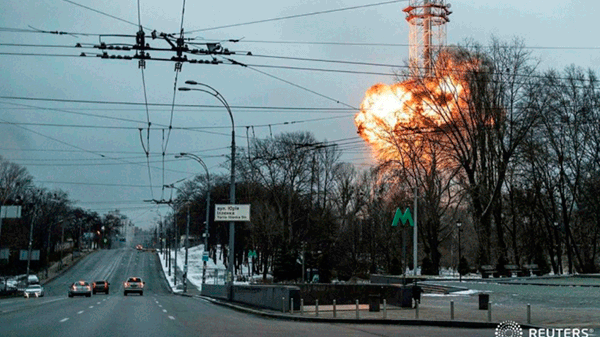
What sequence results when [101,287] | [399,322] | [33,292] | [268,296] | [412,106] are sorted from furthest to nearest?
[101,287] → [33,292] → [412,106] → [268,296] → [399,322]

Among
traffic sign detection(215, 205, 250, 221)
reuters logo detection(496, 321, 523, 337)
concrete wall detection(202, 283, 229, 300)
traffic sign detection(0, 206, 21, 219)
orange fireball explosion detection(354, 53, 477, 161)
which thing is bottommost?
concrete wall detection(202, 283, 229, 300)

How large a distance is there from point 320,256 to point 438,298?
1193 inches

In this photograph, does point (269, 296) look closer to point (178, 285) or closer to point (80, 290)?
point (80, 290)

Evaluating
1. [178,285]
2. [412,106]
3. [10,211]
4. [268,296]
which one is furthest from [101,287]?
[268,296]

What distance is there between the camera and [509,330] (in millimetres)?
20141

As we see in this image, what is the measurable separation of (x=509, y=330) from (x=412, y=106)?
3982 cm

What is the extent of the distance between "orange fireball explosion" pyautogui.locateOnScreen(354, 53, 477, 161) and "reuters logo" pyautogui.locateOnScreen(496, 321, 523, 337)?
36.6 metres

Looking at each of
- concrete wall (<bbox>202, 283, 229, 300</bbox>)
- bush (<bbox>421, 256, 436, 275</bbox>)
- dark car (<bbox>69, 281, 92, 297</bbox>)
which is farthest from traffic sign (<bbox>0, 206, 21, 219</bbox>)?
bush (<bbox>421, 256, 436, 275</bbox>)

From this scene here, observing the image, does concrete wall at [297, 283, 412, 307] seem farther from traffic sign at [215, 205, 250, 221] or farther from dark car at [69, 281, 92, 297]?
dark car at [69, 281, 92, 297]

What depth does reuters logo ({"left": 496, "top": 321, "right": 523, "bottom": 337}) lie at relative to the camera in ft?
63.7

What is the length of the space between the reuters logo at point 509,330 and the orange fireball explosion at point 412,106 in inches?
1441

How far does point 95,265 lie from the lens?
4835 inches

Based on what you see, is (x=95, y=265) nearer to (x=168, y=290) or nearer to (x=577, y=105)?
(x=168, y=290)

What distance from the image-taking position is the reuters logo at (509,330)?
764 inches
